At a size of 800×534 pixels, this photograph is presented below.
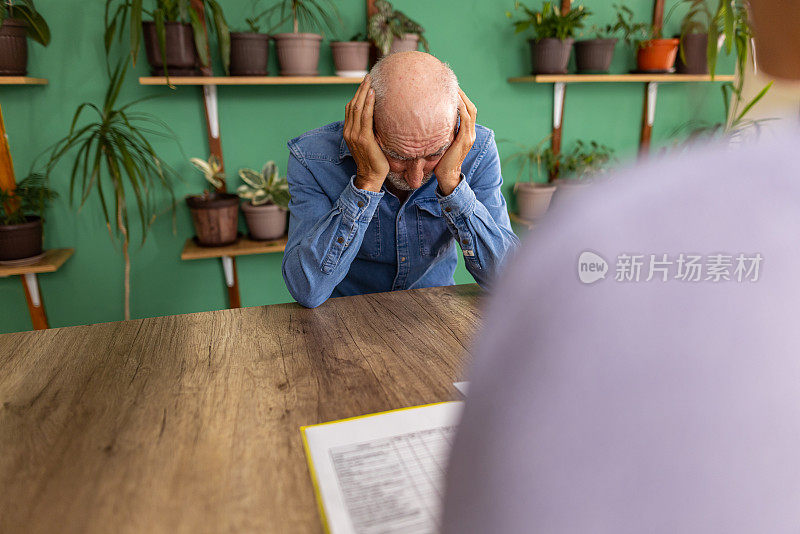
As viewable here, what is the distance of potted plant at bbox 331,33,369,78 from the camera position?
2227 mm

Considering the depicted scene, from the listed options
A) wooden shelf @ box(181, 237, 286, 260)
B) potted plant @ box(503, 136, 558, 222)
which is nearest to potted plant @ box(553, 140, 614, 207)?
potted plant @ box(503, 136, 558, 222)

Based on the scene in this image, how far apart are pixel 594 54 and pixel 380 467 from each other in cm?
249

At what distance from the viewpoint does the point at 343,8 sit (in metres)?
2.36

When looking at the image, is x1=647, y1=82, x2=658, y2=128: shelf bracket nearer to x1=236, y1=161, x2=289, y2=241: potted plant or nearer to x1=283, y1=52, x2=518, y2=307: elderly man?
x1=283, y1=52, x2=518, y2=307: elderly man

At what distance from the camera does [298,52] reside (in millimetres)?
2188

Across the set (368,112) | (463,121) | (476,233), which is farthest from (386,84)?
(476,233)

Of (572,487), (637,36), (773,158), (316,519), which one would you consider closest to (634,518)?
(572,487)

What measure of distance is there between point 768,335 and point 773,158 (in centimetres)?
7

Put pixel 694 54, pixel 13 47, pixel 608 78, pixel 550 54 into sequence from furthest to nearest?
pixel 694 54, pixel 608 78, pixel 550 54, pixel 13 47

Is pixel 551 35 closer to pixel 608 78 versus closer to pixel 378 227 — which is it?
pixel 608 78

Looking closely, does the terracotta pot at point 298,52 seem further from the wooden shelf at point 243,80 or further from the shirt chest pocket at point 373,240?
the shirt chest pocket at point 373,240

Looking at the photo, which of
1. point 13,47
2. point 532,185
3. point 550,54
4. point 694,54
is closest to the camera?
point 13,47

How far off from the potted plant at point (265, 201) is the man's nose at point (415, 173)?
1.13 meters

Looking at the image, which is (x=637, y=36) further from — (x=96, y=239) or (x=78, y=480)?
(x=78, y=480)
